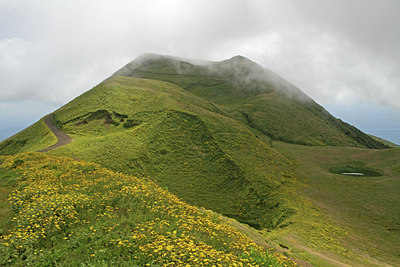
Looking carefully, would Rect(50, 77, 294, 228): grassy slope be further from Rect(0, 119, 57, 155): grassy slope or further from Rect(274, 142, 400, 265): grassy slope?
Rect(274, 142, 400, 265): grassy slope

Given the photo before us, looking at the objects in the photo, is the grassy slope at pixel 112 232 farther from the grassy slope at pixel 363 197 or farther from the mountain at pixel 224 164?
the grassy slope at pixel 363 197

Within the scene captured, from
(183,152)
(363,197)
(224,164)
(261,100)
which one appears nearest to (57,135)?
(183,152)

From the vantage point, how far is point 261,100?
13012 centimetres

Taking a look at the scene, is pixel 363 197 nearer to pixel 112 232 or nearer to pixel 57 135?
pixel 112 232

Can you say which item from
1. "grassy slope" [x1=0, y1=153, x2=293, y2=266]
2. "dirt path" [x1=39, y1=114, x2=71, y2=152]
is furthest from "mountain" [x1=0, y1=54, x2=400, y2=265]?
"grassy slope" [x1=0, y1=153, x2=293, y2=266]

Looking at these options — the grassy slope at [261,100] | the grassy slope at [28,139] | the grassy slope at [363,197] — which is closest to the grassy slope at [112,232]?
the grassy slope at [363,197]

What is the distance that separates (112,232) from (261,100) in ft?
422

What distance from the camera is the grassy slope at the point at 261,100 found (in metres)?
105

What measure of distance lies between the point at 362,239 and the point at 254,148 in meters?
24.3

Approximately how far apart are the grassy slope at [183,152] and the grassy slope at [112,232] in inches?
763

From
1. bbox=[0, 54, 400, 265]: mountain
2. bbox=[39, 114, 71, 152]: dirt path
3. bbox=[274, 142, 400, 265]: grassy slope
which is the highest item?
bbox=[39, 114, 71, 152]: dirt path

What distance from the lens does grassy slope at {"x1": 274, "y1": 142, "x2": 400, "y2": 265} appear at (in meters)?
25.7

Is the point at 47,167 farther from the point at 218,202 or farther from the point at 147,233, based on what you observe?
the point at 218,202

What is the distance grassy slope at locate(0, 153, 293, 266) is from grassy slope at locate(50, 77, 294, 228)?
1939 centimetres
